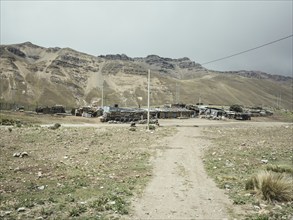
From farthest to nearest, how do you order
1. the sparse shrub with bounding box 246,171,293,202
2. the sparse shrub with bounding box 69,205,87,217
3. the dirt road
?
the sparse shrub with bounding box 246,171,293,202
the dirt road
the sparse shrub with bounding box 69,205,87,217

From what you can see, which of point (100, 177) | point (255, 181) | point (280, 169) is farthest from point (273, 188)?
point (100, 177)

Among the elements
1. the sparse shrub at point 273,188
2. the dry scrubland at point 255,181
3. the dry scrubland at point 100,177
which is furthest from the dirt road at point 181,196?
the sparse shrub at point 273,188

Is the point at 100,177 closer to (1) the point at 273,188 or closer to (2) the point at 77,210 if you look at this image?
(2) the point at 77,210

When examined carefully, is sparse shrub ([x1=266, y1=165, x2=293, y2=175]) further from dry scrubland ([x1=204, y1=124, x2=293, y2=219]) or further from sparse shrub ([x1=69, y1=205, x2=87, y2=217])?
sparse shrub ([x1=69, y1=205, x2=87, y2=217])

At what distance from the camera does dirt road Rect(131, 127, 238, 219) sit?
1158cm

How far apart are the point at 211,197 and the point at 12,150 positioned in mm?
15756

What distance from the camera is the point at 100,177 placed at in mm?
16469

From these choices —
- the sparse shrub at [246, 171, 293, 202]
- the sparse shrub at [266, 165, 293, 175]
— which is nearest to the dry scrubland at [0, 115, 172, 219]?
the sparse shrub at [246, 171, 293, 202]

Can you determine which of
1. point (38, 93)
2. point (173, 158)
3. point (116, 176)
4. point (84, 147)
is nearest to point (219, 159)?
point (173, 158)

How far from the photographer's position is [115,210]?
11.6 m

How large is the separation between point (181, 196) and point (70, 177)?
5.49m

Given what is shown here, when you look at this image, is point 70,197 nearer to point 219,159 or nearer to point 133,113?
point 219,159

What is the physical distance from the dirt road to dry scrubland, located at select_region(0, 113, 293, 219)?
0.47 metres

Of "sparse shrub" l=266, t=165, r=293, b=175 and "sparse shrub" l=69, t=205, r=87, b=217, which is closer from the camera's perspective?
"sparse shrub" l=69, t=205, r=87, b=217
